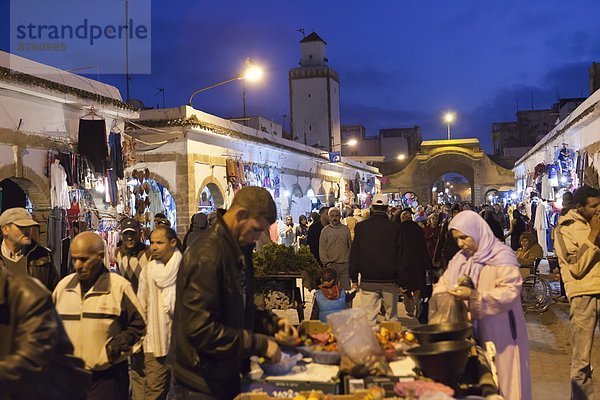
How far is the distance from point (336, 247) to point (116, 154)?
4938mm

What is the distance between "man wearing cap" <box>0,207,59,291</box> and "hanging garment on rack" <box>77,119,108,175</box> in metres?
6.09

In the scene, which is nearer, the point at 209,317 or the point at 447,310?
the point at 209,317

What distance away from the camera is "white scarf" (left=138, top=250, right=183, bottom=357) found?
5.10 metres

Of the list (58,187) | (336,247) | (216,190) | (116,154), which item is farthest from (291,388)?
(216,190)

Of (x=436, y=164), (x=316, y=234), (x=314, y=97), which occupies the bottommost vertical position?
(x=316, y=234)

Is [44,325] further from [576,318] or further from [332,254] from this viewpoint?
[332,254]

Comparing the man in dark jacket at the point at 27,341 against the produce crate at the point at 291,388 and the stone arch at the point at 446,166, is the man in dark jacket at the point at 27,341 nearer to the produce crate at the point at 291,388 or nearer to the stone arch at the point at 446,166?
the produce crate at the point at 291,388

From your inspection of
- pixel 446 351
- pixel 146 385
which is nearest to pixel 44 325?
pixel 446 351

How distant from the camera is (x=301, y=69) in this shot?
47812mm

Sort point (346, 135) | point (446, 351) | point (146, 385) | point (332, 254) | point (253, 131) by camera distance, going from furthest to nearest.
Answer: point (346, 135) → point (253, 131) → point (332, 254) → point (146, 385) → point (446, 351)

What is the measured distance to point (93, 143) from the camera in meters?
10.9

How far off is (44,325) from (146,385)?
2861 mm

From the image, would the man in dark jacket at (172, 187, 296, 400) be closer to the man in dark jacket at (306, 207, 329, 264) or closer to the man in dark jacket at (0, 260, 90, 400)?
the man in dark jacket at (0, 260, 90, 400)

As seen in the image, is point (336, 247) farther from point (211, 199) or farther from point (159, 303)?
point (211, 199)
